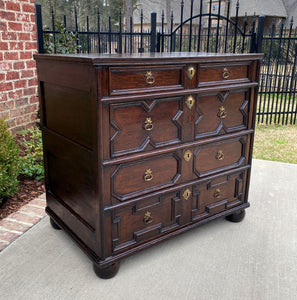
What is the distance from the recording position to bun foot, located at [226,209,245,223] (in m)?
2.91

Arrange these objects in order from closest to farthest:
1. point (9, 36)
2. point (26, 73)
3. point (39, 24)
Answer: point (39, 24) → point (9, 36) → point (26, 73)

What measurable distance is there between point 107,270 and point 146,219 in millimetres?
426

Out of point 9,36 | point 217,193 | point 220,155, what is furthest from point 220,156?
point 9,36

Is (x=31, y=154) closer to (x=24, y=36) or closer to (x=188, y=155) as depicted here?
(x=24, y=36)

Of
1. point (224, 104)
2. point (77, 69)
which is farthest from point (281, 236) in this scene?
point (77, 69)

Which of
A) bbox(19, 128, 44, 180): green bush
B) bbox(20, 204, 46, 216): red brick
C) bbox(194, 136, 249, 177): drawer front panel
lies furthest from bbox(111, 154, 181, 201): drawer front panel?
bbox(19, 128, 44, 180): green bush

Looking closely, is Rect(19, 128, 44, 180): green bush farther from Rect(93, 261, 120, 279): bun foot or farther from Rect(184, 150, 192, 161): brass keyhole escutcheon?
Rect(184, 150, 192, 161): brass keyhole escutcheon

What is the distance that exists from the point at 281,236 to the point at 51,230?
76.4 inches

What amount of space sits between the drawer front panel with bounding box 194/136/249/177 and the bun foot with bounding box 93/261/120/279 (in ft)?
2.95

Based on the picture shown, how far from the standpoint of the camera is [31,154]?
152 inches

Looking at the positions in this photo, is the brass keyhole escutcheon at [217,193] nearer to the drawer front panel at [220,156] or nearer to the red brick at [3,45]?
the drawer front panel at [220,156]

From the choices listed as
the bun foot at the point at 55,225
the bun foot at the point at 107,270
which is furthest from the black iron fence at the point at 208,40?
the bun foot at the point at 107,270

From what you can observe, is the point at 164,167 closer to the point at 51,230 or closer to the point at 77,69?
the point at 77,69

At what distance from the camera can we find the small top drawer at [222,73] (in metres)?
2.27
